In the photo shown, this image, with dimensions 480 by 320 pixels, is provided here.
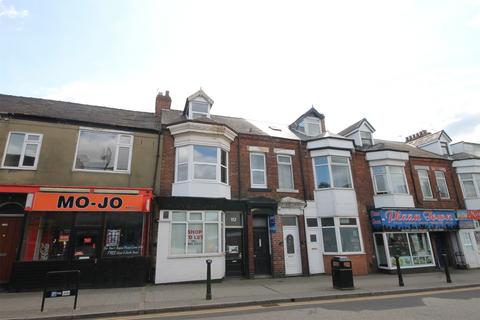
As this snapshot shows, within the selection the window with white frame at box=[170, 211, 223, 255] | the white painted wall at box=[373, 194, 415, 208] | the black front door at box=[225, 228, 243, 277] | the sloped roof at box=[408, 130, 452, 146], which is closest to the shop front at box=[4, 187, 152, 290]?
the window with white frame at box=[170, 211, 223, 255]

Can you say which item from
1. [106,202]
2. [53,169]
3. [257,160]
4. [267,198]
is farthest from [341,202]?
[53,169]

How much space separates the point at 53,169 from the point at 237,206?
8.27 m

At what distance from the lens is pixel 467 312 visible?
694cm

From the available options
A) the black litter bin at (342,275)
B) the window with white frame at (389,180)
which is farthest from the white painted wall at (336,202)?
the black litter bin at (342,275)

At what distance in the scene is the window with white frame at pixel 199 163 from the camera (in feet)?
42.4

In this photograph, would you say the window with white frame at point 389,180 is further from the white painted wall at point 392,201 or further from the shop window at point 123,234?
the shop window at point 123,234

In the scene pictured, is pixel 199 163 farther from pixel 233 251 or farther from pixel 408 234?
pixel 408 234

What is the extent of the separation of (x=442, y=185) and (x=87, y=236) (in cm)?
2148

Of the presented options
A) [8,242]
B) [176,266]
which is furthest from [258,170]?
[8,242]

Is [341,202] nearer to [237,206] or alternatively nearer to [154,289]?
[237,206]

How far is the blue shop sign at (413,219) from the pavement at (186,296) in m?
3.60

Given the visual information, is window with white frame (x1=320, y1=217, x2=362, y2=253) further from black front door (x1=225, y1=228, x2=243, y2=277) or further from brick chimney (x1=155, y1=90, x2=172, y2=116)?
brick chimney (x1=155, y1=90, x2=172, y2=116)

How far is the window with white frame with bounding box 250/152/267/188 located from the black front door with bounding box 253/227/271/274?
2347 mm

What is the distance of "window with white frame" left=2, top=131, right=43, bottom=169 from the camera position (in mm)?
11270
